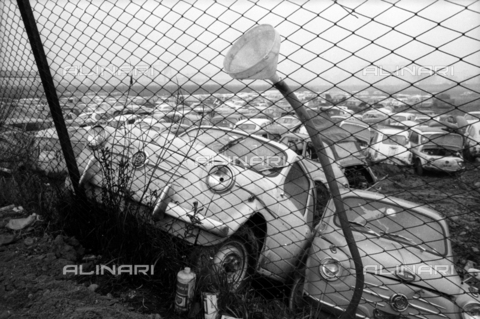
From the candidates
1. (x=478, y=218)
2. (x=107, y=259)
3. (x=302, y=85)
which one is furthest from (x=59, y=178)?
(x=478, y=218)

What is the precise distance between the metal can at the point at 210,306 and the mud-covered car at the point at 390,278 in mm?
688

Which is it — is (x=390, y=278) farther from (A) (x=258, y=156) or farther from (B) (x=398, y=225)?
(A) (x=258, y=156)

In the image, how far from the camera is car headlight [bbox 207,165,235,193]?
274cm

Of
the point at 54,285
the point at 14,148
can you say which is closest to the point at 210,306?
the point at 54,285

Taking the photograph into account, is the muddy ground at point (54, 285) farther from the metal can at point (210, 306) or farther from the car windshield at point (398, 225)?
the car windshield at point (398, 225)

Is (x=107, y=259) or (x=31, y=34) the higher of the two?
(x=31, y=34)

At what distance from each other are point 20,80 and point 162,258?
2.49 metres

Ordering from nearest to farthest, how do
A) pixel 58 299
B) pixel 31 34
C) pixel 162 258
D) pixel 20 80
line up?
1. pixel 58 299
2. pixel 162 258
3. pixel 31 34
4. pixel 20 80

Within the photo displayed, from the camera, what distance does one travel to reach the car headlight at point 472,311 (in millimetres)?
2342

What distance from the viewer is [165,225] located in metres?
2.32

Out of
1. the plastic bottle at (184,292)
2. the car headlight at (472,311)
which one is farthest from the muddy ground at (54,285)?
the car headlight at (472,311)

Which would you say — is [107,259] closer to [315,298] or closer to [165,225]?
[165,225]

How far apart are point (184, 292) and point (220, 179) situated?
108 centimetres

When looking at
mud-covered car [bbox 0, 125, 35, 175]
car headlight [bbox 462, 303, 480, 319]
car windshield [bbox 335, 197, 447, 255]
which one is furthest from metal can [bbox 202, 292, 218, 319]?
mud-covered car [bbox 0, 125, 35, 175]
